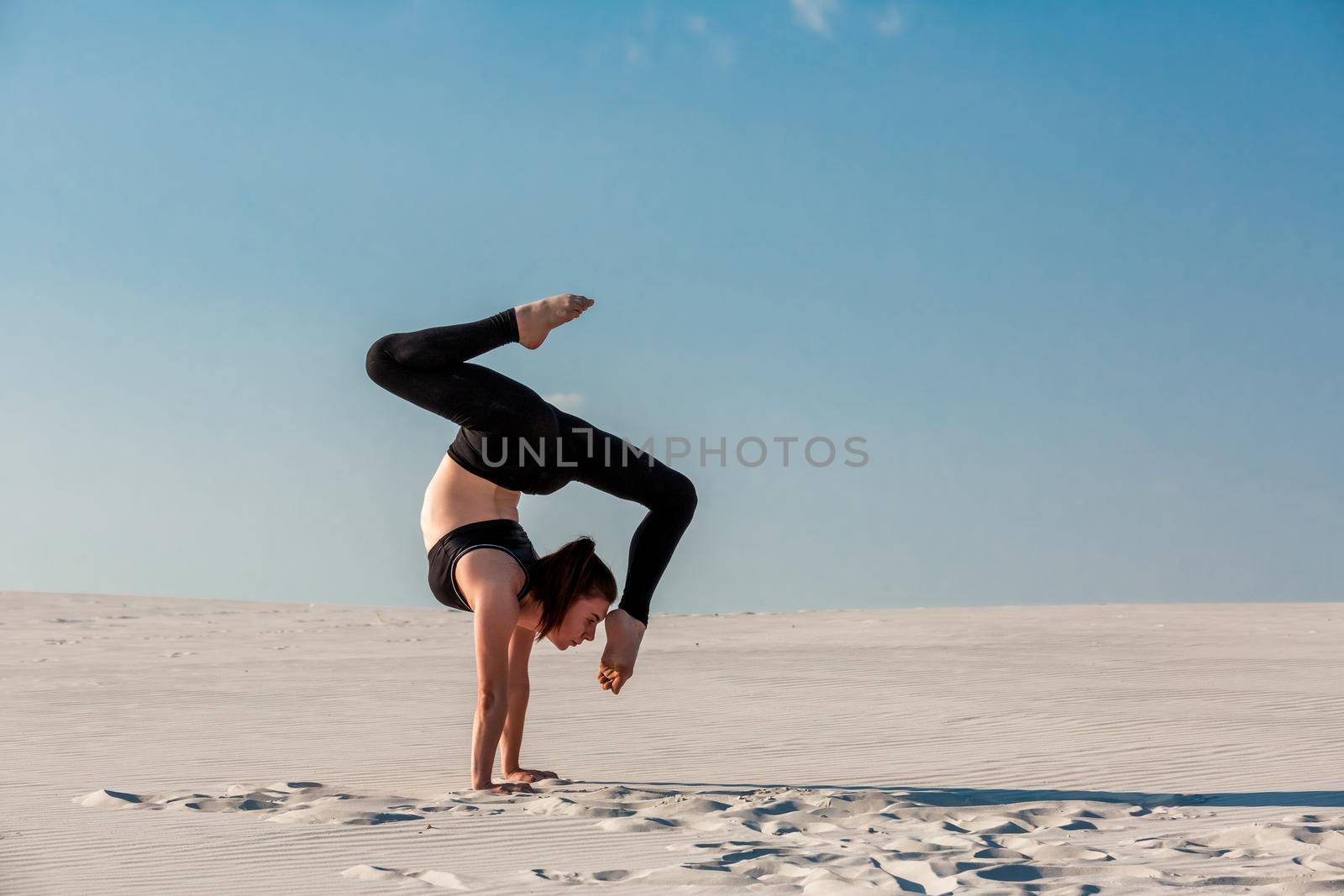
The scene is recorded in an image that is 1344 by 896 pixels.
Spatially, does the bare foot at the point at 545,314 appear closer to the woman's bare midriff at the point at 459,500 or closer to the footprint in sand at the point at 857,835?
the woman's bare midriff at the point at 459,500

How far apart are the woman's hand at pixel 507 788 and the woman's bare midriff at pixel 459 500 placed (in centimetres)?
109

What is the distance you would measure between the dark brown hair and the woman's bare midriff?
0.29 meters

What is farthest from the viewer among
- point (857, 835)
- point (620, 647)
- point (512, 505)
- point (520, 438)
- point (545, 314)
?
point (512, 505)

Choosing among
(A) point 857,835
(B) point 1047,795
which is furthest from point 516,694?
(B) point 1047,795

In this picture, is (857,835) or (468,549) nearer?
(857,835)

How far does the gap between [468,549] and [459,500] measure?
0.24 m

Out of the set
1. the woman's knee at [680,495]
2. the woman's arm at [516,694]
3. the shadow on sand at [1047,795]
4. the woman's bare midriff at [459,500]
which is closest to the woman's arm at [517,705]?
the woman's arm at [516,694]

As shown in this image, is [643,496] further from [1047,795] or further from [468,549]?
[1047,795]

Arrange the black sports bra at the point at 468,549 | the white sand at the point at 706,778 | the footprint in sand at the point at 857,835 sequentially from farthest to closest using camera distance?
the black sports bra at the point at 468,549, the white sand at the point at 706,778, the footprint in sand at the point at 857,835

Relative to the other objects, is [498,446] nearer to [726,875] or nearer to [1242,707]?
[726,875]

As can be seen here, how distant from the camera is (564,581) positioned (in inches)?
199

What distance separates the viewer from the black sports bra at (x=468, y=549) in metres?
4.93

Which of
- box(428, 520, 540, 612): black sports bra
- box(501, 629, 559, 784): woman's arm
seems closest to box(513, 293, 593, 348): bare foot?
box(428, 520, 540, 612): black sports bra

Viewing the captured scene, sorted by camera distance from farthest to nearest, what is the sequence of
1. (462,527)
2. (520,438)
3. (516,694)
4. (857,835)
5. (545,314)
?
(516,694)
(462,527)
(520,438)
(545,314)
(857,835)
